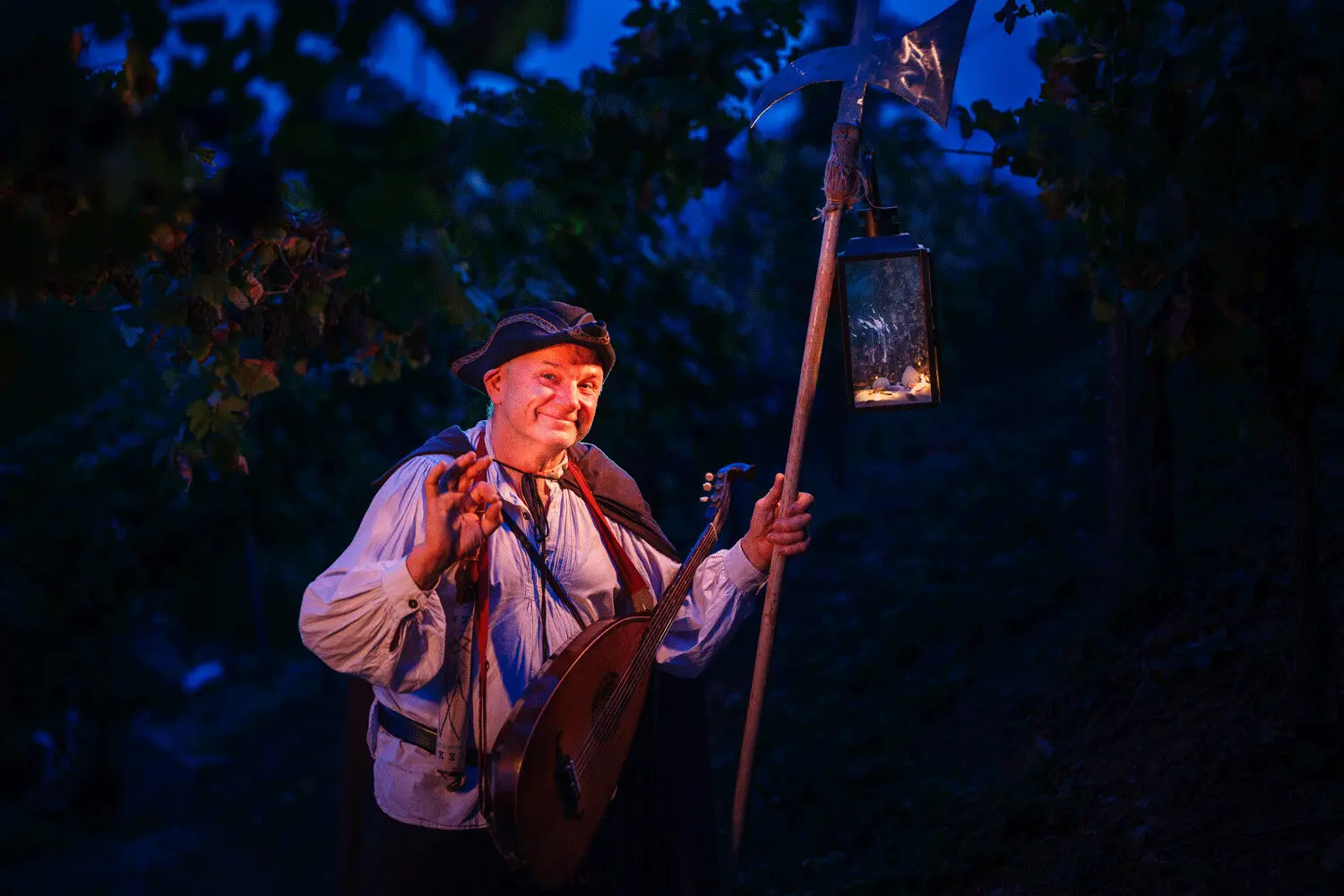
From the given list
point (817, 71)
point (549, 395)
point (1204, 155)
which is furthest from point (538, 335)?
point (1204, 155)

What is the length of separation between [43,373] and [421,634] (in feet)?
4.35

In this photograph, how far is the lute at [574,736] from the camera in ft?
8.29

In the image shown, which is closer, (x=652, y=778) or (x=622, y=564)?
(x=622, y=564)

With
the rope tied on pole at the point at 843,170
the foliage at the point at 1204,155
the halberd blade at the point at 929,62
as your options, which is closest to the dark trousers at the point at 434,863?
the rope tied on pole at the point at 843,170

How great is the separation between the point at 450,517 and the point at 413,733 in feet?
2.01

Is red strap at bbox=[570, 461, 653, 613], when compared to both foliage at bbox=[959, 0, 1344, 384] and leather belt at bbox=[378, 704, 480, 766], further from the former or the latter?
foliage at bbox=[959, 0, 1344, 384]

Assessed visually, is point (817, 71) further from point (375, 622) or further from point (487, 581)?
point (375, 622)

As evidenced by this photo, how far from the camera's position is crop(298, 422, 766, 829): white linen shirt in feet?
8.66

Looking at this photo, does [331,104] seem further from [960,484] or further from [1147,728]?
[960,484]

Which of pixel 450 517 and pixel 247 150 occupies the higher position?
pixel 247 150

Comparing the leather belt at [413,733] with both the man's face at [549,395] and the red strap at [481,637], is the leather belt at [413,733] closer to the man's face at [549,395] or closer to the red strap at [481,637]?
the red strap at [481,637]

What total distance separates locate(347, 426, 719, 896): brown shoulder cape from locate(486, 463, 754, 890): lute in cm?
26

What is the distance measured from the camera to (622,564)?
3.14 metres

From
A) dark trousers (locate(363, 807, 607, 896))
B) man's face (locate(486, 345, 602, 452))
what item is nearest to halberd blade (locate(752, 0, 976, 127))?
man's face (locate(486, 345, 602, 452))
